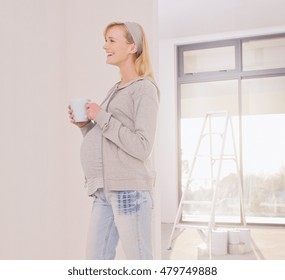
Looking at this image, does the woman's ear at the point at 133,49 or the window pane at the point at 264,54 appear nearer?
the woman's ear at the point at 133,49

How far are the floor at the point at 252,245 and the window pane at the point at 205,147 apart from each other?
43 centimetres

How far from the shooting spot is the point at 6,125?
1766 millimetres

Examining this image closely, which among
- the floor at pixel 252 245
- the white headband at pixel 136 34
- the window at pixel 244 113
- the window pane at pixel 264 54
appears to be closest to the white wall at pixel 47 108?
the white headband at pixel 136 34

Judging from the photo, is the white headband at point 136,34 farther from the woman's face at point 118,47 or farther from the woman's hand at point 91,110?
the woman's hand at point 91,110

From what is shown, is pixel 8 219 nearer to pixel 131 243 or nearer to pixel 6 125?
pixel 6 125

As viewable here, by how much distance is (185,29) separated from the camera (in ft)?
Answer: 15.4

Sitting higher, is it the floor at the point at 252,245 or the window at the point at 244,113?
the window at the point at 244,113

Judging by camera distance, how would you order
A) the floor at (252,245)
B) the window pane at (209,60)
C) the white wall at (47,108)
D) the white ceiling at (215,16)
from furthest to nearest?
the window pane at (209,60), the white ceiling at (215,16), the floor at (252,245), the white wall at (47,108)

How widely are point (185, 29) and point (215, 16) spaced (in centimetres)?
53

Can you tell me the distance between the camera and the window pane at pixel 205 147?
4.85m

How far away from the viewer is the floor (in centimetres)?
323

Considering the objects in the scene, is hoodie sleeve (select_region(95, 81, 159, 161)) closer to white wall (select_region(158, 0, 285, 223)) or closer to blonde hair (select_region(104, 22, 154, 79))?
blonde hair (select_region(104, 22, 154, 79))

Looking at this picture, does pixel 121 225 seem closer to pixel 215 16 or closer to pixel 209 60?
pixel 215 16
